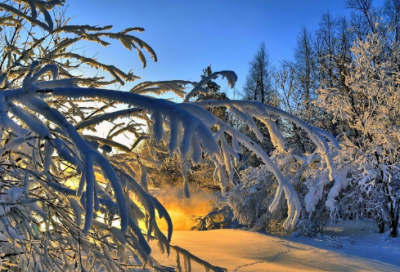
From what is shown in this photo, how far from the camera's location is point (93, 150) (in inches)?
37.4

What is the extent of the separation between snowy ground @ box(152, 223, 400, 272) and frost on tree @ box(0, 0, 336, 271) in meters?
2.20

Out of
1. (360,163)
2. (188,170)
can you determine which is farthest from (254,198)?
(188,170)

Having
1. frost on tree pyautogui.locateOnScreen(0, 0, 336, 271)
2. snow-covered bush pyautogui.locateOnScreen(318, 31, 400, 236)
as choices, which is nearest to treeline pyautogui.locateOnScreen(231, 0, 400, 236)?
snow-covered bush pyautogui.locateOnScreen(318, 31, 400, 236)

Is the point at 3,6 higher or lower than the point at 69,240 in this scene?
higher

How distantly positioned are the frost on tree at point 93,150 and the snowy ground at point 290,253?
2203 mm

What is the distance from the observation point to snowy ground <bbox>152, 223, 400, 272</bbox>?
13.7ft

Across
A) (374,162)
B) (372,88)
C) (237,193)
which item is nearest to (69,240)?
(237,193)

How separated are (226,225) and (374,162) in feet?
12.6

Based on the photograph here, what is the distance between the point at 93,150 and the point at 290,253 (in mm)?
4819

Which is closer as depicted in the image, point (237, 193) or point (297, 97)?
point (237, 193)

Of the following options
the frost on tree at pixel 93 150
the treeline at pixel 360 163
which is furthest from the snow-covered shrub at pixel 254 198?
the frost on tree at pixel 93 150

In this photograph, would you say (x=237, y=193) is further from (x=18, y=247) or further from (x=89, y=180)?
(x=89, y=180)

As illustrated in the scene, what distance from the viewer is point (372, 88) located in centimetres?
756

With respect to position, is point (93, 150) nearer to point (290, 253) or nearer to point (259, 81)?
point (290, 253)
